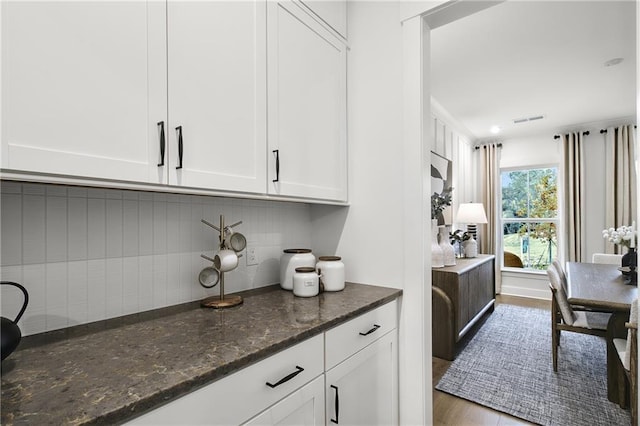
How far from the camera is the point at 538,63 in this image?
9.45 ft

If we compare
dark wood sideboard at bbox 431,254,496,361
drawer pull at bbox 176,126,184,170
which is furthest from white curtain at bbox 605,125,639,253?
drawer pull at bbox 176,126,184,170

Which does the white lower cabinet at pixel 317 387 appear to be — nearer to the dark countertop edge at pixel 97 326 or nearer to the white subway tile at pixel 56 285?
the dark countertop edge at pixel 97 326

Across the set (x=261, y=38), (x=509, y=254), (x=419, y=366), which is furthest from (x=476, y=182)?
(x=261, y=38)

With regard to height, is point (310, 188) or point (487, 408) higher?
point (310, 188)

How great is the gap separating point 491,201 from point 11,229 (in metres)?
5.70

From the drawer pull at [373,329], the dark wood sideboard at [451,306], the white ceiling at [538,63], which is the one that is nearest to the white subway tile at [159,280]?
the drawer pull at [373,329]

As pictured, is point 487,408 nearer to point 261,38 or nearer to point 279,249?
point 279,249

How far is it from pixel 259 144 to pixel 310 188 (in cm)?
35

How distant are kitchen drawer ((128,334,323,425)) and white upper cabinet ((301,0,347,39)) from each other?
1.49 meters

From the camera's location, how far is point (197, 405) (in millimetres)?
764

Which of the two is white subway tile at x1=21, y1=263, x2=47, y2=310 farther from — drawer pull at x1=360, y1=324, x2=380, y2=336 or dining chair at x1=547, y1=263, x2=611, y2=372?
dining chair at x1=547, y1=263, x2=611, y2=372

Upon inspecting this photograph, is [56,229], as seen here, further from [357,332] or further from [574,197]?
[574,197]

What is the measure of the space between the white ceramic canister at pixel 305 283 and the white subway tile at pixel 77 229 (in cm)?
82

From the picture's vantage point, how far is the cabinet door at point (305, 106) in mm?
1375
